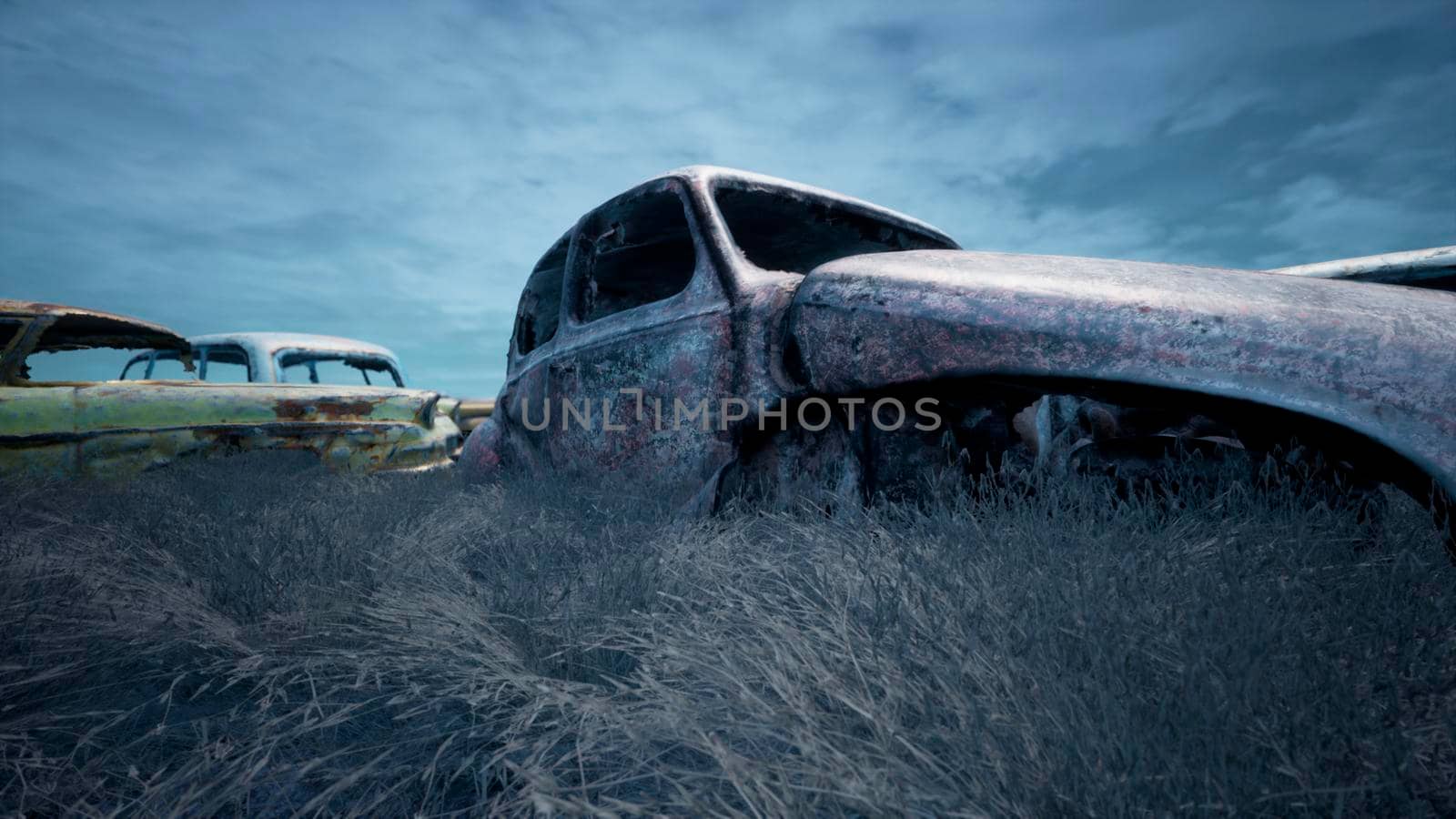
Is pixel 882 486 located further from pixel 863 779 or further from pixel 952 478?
pixel 863 779

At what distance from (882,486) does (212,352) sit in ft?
23.9

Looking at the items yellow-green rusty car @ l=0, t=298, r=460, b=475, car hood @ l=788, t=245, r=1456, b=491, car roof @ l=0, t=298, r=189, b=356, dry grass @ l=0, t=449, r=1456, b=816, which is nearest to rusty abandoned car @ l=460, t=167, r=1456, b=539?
car hood @ l=788, t=245, r=1456, b=491

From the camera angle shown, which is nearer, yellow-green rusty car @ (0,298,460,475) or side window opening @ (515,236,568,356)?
yellow-green rusty car @ (0,298,460,475)

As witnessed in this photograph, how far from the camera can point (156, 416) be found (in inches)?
173

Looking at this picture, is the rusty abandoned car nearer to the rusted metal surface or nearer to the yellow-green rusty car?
the rusted metal surface

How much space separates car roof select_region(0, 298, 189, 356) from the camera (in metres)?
4.54

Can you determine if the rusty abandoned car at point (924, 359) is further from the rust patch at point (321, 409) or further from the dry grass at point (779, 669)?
the rust patch at point (321, 409)

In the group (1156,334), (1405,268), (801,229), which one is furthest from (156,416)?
(1405,268)

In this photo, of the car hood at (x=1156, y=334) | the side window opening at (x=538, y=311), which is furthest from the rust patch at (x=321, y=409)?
the car hood at (x=1156, y=334)

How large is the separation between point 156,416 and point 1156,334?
5.16 metres

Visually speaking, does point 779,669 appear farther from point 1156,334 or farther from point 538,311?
point 538,311

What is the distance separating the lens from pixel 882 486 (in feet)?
7.66

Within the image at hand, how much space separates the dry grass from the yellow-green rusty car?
7.76 ft

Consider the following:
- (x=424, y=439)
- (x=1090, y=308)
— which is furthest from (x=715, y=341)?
(x=424, y=439)
